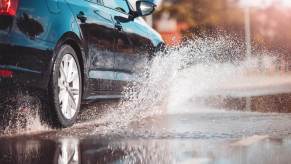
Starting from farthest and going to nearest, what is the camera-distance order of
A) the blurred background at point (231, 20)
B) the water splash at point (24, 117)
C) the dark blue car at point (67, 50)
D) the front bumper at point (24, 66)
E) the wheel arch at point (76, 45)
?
the blurred background at point (231, 20), the wheel arch at point (76, 45), the water splash at point (24, 117), the dark blue car at point (67, 50), the front bumper at point (24, 66)

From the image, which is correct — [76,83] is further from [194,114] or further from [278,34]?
[278,34]

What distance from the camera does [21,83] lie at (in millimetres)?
7078

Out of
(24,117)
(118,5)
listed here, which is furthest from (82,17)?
(118,5)

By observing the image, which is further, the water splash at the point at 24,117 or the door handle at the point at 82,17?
the door handle at the point at 82,17

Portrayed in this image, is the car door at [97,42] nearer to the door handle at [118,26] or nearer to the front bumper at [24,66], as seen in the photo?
the door handle at [118,26]

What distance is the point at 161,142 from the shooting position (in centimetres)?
664

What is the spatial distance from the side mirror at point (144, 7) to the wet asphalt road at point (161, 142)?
1.63 m

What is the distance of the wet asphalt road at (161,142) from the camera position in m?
5.72

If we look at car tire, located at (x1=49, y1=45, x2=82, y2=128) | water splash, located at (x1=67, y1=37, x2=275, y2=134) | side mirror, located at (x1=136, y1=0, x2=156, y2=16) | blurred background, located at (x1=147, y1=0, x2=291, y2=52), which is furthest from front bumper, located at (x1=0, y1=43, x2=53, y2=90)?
blurred background, located at (x1=147, y1=0, x2=291, y2=52)

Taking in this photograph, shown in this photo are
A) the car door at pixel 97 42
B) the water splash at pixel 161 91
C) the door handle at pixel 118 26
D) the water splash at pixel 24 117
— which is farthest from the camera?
the water splash at pixel 161 91

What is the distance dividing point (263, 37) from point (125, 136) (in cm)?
2889

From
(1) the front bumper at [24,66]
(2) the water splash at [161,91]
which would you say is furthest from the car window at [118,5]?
(1) the front bumper at [24,66]

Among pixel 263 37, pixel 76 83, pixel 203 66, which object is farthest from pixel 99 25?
pixel 263 37

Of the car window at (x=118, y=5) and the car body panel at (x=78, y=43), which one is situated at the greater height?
the car window at (x=118, y=5)
